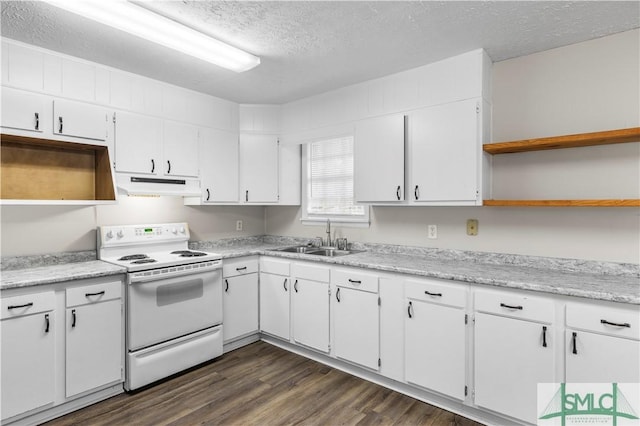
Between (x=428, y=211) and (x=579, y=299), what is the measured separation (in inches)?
53.1

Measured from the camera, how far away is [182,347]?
286cm

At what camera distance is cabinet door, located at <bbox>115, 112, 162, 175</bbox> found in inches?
113

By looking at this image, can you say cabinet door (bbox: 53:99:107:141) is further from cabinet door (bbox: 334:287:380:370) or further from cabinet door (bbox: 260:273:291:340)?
cabinet door (bbox: 334:287:380:370)

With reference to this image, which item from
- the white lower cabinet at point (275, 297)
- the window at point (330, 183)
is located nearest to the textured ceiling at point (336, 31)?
the window at point (330, 183)

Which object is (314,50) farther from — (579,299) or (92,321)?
(92,321)

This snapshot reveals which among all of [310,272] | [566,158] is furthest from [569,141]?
[310,272]

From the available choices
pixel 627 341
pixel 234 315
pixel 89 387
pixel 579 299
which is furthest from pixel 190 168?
pixel 627 341

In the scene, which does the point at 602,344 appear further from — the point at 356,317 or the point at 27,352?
the point at 27,352

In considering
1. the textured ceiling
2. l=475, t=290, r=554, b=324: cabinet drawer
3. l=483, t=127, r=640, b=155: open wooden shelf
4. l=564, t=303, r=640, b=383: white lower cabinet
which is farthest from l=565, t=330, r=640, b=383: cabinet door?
the textured ceiling

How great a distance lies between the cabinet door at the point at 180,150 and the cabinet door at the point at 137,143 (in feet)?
0.25

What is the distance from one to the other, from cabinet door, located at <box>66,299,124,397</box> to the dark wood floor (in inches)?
7.5

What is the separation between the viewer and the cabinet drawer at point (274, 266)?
3.32 metres

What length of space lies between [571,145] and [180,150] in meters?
3.17

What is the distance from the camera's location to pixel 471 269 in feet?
8.12
